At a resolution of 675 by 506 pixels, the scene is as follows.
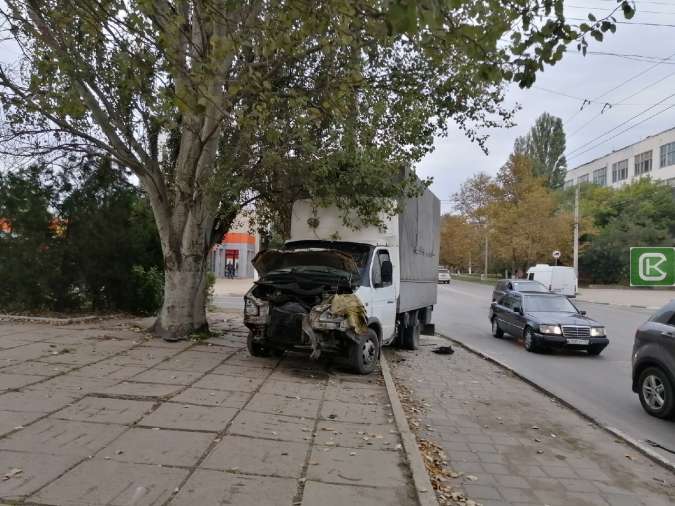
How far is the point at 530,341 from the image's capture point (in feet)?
43.9

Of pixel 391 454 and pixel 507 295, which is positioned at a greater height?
pixel 507 295

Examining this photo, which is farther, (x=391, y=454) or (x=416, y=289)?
(x=416, y=289)

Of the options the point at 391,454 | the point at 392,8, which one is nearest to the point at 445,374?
the point at 391,454

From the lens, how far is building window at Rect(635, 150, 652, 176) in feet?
227

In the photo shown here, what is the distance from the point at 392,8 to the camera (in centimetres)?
346

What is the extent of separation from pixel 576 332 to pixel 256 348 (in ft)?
24.4

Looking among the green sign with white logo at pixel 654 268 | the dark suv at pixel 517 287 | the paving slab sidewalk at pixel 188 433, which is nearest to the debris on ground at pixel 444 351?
the green sign with white logo at pixel 654 268

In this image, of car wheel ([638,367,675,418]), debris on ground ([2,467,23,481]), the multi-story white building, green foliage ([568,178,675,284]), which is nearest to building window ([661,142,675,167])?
the multi-story white building

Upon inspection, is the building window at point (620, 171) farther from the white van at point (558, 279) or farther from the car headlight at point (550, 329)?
the car headlight at point (550, 329)

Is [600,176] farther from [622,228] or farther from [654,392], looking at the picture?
[654,392]

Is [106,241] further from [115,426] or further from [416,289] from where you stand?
[115,426]

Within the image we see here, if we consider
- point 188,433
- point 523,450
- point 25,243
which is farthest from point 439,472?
point 25,243

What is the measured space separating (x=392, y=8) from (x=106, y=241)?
11.7m

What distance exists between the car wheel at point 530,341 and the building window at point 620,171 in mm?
70056
